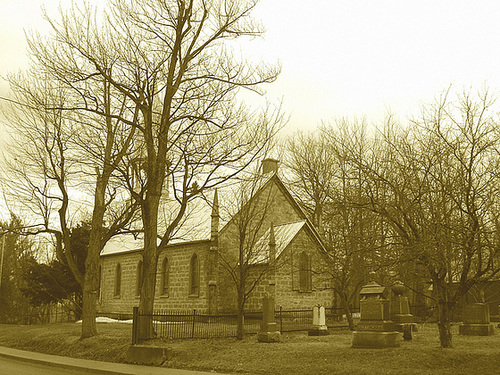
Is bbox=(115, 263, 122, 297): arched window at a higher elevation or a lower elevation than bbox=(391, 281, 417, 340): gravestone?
higher

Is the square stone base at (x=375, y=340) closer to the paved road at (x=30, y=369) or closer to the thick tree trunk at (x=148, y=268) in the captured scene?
the thick tree trunk at (x=148, y=268)

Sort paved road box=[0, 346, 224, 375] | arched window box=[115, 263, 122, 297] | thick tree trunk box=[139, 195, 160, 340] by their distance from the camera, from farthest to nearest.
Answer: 1. arched window box=[115, 263, 122, 297]
2. thick tree trunk box=[139, 195, 160, 340]
3. paved road box=[0, 346, 224, 375]

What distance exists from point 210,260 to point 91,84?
13.7 metres

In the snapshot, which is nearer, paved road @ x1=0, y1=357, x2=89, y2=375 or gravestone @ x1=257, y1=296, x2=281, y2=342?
paved road @ x1=0, y1=357, x2=89, y2=375

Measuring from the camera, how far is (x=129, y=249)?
36594 millimetres

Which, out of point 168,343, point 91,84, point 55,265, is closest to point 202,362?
point 168,343

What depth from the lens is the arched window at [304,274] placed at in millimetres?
28980

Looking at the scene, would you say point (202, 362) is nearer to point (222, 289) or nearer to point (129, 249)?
point (222, 289)

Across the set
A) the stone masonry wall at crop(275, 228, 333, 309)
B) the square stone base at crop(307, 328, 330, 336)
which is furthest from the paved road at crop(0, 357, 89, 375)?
the stone masonry wall at crop(275, 228, 333, 309)

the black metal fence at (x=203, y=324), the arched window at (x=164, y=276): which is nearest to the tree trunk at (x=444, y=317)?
the black metal fence at (x=203, y=324)

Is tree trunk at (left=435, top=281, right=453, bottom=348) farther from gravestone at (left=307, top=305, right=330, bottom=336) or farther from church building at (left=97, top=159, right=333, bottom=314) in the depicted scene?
church building at (left=97, top=159, right=333, bottom=314)

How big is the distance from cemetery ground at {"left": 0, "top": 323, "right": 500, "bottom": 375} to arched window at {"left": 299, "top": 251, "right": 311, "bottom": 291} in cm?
915

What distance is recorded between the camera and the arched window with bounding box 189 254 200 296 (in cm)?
2984

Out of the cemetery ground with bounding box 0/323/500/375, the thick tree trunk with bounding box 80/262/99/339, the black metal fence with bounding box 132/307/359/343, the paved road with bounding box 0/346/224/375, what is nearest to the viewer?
the cemetery ground with bounding box 0/323/500/375
